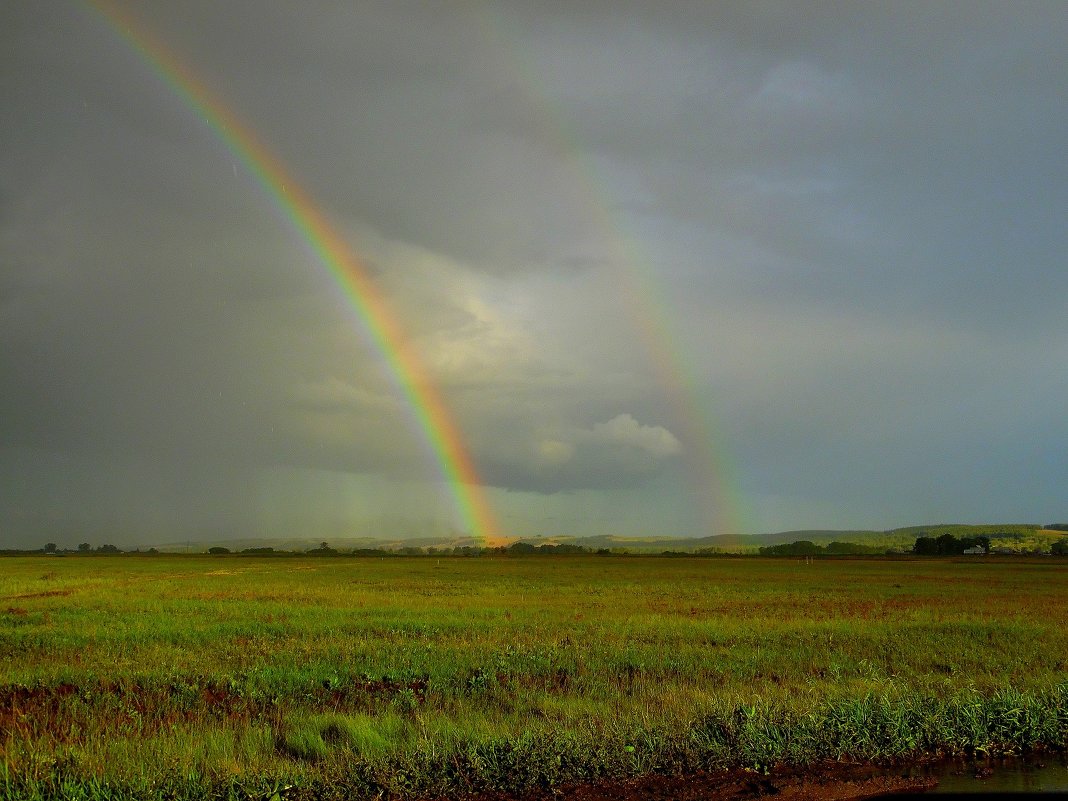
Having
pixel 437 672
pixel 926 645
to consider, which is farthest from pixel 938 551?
pixel 437 672

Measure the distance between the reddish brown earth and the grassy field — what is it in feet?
1.12

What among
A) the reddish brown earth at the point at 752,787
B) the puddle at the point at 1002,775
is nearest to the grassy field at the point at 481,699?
the reddish brown earth at the point at 752,787

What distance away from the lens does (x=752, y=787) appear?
934 centimetres

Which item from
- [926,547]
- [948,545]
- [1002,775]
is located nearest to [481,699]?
[1002,775]

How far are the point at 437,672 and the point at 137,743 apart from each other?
7.29m

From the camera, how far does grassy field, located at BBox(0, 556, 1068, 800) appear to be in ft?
31.5

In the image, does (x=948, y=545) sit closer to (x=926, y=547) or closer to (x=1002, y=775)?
(x=926, y=547)

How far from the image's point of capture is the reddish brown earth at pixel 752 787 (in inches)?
352

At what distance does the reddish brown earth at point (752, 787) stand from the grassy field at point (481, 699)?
0.34m

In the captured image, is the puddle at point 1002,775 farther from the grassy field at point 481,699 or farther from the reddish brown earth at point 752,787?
the grassy field at point 481,699

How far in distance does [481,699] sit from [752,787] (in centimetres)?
584

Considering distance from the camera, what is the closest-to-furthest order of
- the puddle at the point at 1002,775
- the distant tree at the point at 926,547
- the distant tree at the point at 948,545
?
the puddle at the point at 1002,775
the distant tree at the point at 948,545
the distant tree at the point at 926,547

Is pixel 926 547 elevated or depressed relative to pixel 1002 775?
depressed

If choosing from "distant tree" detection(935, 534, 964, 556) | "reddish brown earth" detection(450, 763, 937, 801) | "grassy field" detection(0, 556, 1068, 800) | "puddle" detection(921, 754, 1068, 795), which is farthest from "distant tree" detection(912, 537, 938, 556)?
"reddish brown earth" detection(450, 763, 937, 801)
